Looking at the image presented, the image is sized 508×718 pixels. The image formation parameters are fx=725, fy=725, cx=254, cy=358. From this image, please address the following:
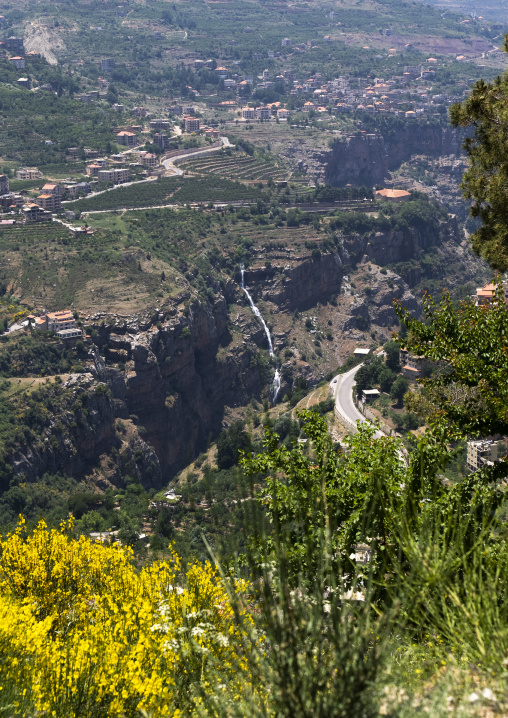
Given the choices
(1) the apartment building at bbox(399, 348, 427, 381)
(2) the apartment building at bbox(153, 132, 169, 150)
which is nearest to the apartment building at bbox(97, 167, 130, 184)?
(2) the apartment building at bbox(153, 132, 169, 150)

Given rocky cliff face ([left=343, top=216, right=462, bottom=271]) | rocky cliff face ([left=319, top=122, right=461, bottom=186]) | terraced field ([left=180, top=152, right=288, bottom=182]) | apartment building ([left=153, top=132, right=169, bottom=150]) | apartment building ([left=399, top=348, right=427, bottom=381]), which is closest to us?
apartment building ([left=399, top=348, right=427, bottom=381])

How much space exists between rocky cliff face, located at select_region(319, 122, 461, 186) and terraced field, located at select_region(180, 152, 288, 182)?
15.4 metres

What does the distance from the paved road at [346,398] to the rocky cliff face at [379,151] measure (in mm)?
61627

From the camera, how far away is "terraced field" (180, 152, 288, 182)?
304 ft

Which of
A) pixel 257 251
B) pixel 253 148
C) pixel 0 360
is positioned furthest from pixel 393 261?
pixel 0 360

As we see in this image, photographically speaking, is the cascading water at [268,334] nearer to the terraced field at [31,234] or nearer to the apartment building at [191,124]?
the terraced field at [31,234]

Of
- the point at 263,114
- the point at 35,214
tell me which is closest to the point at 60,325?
the point at 35,214

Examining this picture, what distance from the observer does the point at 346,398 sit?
51062 mm

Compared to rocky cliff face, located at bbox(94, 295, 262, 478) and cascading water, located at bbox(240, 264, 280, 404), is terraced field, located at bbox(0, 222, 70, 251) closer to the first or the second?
rocky cliff face, located at bbox(94, 295, 262, 478)

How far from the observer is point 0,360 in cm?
4766

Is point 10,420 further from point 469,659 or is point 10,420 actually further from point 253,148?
point 253,148

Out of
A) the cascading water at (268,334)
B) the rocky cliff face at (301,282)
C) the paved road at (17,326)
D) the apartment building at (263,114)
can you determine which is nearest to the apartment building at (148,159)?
the cascading water at (268,334)

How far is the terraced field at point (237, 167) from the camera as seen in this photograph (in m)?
92.6

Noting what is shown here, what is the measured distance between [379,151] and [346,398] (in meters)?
86.9
